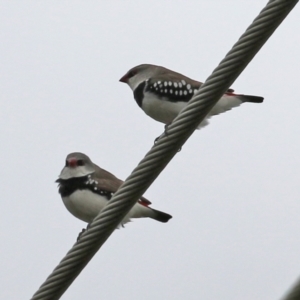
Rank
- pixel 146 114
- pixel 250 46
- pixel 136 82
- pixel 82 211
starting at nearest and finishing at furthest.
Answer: pixel 250 46 → pixel 82 211 → pixel 146 114 → pixel 136 82

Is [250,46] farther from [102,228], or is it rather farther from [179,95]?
[179,95]

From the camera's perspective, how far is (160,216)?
19.8 ft

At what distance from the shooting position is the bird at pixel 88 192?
586 centimetres

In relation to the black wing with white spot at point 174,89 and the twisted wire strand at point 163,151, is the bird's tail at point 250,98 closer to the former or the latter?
the black wing with white spot at point 174,89

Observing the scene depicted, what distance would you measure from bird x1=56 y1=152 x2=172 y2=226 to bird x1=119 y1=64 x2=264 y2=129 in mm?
660

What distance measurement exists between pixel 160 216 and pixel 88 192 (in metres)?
0.60

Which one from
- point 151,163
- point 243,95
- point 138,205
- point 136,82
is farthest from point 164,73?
point 151,163

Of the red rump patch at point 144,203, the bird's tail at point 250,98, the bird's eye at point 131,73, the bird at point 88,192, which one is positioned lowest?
the bird at point 88,192

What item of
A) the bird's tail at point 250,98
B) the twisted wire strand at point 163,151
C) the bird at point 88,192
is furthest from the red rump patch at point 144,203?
the twisted wire strand at point 163,151

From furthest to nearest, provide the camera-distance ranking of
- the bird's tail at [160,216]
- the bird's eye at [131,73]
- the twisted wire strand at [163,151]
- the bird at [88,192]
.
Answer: the bird's eye at [131,73]
the bird's tail at [160,216]
the bird at [88,192]
the twisted wire strand at [163,151]

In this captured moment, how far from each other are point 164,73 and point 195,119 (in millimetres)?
3284

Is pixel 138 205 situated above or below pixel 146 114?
below

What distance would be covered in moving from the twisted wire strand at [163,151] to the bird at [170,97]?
257 centimetres

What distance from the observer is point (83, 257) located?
341 cm
